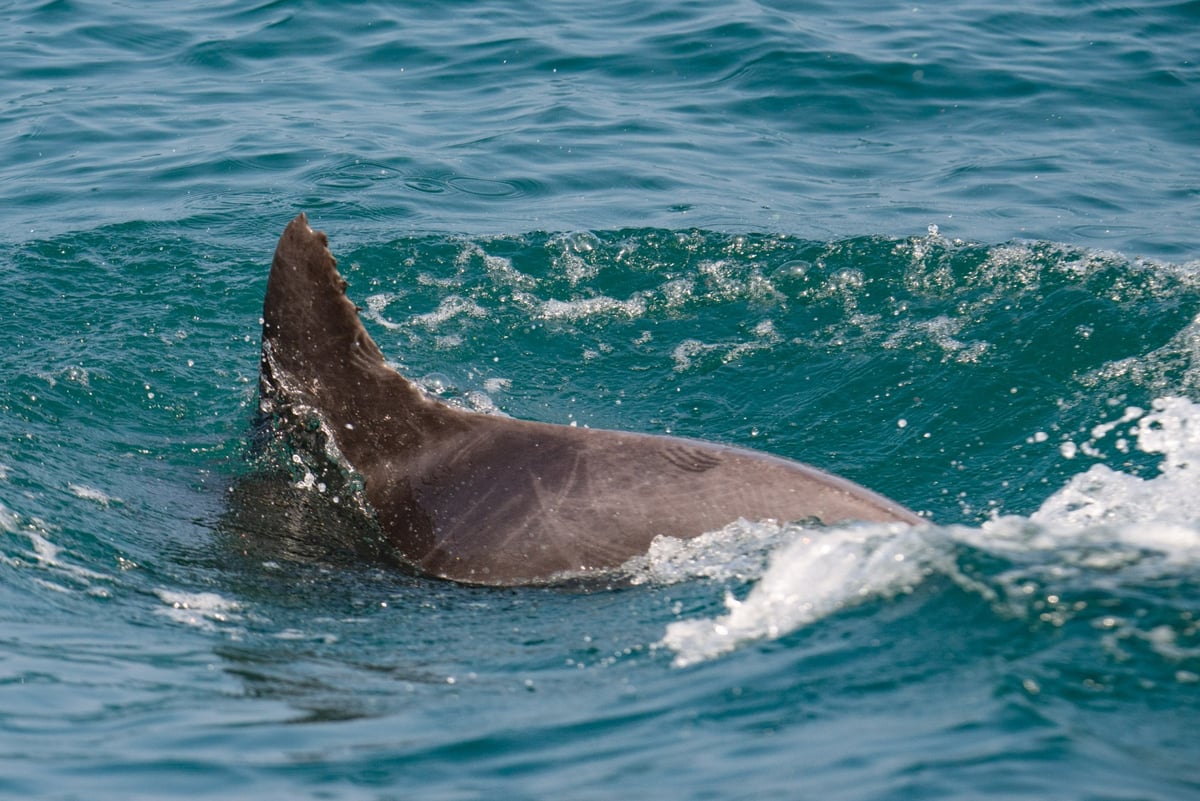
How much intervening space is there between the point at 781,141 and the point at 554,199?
314 centimetres

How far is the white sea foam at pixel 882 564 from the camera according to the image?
489cm

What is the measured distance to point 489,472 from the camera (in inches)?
246

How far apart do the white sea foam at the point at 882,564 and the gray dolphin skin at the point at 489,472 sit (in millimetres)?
193

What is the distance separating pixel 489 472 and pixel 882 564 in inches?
73.4

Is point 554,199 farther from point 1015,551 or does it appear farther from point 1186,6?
point 1186,6

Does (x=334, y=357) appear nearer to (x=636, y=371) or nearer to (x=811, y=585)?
(x=811, y=585)

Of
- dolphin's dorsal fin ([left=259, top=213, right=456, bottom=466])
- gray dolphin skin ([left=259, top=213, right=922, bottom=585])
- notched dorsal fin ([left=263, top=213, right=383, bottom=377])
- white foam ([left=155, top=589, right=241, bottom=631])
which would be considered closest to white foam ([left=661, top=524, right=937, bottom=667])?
gray dolphin skin ([left=259, top=213, right=922, bottom=585])

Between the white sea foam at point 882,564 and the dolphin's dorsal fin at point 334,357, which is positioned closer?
the white sea foam at point 882,564

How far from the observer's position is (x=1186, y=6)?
18.9m

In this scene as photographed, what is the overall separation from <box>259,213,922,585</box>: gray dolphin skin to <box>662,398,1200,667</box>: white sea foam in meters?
0.19

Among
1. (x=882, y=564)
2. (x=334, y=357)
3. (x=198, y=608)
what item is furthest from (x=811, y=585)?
(x=198, y=608)

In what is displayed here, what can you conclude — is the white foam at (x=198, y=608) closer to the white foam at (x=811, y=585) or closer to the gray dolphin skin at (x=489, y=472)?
the gray dolphin skin at (x=489, y=472)

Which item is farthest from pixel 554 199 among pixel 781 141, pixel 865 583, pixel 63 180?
pixel 865 583

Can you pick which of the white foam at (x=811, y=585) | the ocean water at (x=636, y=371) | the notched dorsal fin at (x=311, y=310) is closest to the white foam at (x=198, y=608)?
the ocean water at (x=636, y=371)
